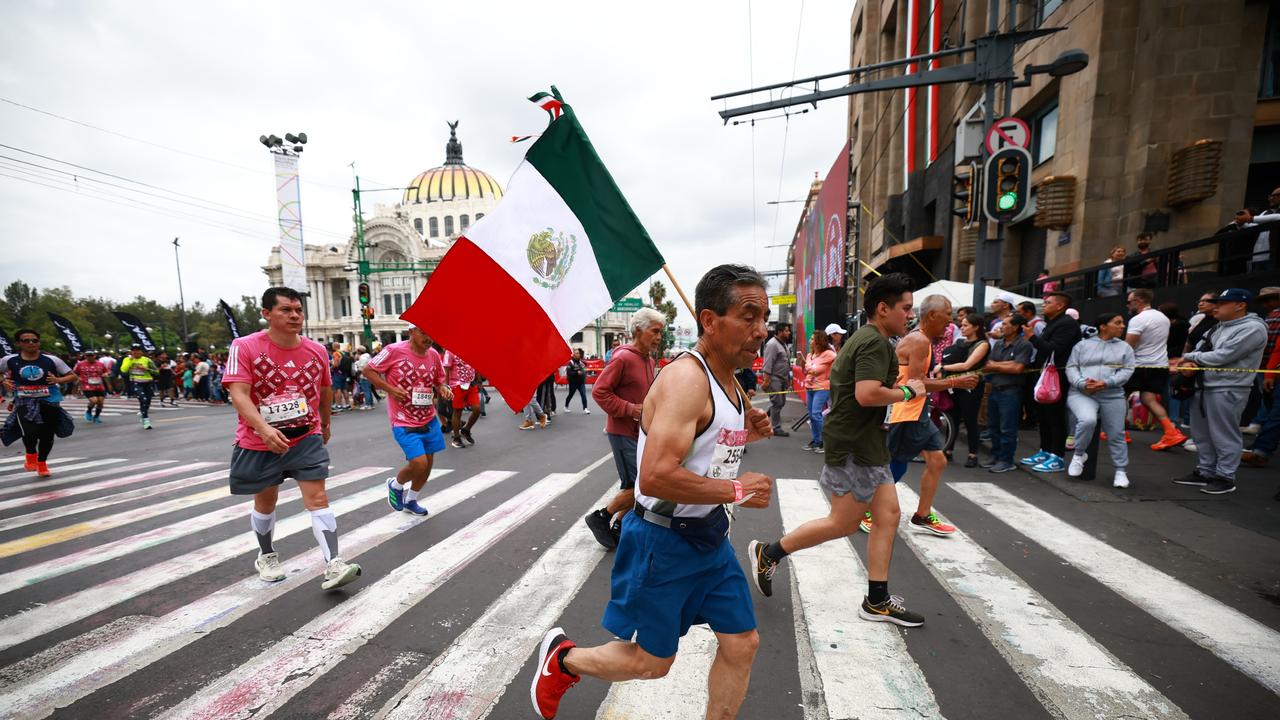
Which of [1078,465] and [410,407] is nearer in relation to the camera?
[410,407]

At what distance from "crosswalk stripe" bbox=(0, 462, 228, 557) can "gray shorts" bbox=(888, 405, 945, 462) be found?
22.9 feet

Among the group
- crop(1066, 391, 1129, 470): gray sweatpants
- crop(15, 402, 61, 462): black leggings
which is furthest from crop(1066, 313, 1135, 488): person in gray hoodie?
crop(15, 402, 61, 462): black leggings

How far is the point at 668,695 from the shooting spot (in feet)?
7.86

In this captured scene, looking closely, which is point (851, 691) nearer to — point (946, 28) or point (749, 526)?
point (749, 526)

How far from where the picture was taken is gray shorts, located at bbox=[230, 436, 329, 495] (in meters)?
3.50

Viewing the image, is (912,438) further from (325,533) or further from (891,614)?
(325,533)

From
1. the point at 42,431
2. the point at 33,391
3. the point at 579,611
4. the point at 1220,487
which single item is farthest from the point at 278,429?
the point at 1220,487

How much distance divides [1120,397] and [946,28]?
20495 mm

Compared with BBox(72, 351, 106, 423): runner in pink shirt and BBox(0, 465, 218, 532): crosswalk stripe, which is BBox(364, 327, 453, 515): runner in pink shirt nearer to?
BBox(0, 465, 218, 532): crosswalk stripe

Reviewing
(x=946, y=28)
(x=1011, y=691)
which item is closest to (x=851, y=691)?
(x=1011, y=691)

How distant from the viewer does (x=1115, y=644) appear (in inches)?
108

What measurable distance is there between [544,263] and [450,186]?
347 feet

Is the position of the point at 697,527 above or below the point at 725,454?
Result: below

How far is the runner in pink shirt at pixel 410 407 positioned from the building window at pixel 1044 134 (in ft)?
53.6
